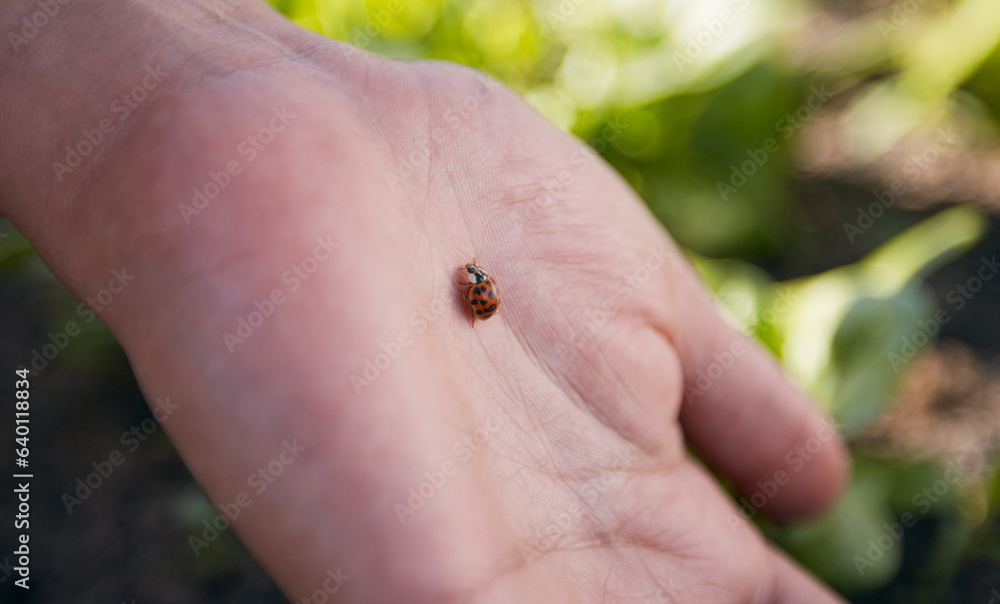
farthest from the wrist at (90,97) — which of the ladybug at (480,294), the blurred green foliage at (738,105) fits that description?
the blurred green foliage at (738,105)

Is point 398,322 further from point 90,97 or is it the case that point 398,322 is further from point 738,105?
point 738,105

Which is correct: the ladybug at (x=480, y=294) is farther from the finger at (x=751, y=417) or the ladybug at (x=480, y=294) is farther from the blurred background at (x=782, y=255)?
the blurred background at (x=782, y=255)

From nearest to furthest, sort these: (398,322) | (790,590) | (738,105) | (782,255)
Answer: (398,322)
(790,590)
(738,105)
(782,255)

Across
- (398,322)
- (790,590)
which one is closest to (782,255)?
(790,590)

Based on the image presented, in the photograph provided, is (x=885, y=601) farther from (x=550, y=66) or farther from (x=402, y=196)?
(x=550, y=66)

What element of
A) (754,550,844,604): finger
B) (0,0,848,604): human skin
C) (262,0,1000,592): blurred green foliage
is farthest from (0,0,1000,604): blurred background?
(0,0,848,604): human skin

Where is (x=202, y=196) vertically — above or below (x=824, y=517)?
above

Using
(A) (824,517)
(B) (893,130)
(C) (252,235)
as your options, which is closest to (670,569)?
(A) (824,517)
